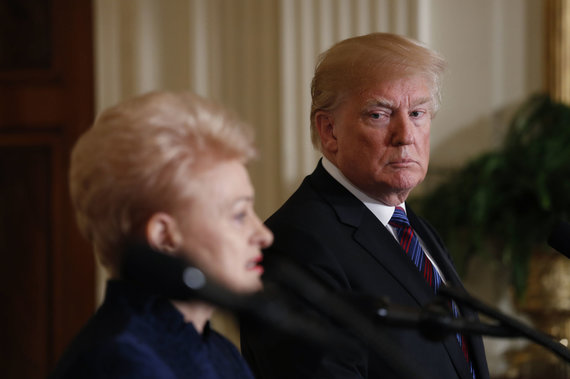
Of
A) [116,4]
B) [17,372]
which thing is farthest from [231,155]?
[17,372]

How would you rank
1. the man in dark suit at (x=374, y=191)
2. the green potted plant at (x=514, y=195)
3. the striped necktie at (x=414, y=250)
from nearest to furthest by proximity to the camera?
the man in dark suit at (x=374, y=191) → the striped necktie at (x=414, y=250) → the green potted plant at (x=514, y=195)

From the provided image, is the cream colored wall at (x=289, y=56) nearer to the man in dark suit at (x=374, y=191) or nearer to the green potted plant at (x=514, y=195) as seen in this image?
the green potted plant at (x=514, y=195)

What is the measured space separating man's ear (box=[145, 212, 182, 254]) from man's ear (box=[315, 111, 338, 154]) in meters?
0.99

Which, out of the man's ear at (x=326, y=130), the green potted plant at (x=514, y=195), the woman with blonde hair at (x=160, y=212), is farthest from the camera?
the green potted plant at (x=514, y=195)

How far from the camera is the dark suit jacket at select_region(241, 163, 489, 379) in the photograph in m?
1.74

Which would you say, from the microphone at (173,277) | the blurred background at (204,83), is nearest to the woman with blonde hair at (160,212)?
the microphone at (173,277)

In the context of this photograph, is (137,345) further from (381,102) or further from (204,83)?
(204,83)

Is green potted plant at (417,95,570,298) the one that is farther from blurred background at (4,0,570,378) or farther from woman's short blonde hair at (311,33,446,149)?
woman's short blonde hair at (311,33,446,149)

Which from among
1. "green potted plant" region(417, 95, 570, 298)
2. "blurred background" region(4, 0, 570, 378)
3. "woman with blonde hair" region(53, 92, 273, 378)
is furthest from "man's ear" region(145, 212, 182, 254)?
"blurred background" region(4, 0, 570, 378)

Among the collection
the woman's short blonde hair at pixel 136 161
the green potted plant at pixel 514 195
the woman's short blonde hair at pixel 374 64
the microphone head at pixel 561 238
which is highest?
the woman's short blonde hair at pixel 374 64

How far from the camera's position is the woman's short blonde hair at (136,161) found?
1214 mm

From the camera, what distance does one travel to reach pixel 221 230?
1.25 metres

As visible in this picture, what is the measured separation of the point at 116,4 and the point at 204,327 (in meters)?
3.44

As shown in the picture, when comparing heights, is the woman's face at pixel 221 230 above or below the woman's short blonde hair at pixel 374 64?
below
